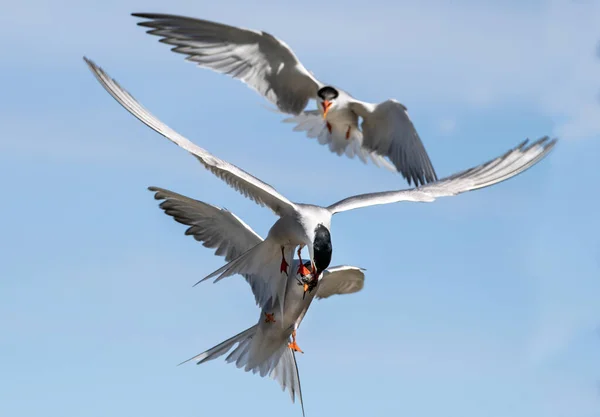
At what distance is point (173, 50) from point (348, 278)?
2.89 metres

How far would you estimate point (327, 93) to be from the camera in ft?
40.7

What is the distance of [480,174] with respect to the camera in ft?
34.7

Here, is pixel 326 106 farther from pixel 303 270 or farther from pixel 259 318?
pixel 303 270

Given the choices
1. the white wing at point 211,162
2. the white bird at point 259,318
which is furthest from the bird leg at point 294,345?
the white wing at point 211,162

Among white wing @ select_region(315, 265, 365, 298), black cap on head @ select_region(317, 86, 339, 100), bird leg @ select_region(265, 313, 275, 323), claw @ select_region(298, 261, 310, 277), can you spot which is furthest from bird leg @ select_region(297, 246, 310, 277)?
black cap on head @ select_region(317, 86, 339, 100)

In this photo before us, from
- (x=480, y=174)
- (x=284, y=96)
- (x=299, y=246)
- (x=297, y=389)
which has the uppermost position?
(x=284, y=96)

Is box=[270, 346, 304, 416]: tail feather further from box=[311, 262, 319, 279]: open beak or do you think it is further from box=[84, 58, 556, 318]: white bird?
box=[311, 262, 319, 279]: open beak

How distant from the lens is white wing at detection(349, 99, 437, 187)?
1270cm

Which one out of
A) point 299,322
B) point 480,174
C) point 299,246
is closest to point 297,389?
point 299,322

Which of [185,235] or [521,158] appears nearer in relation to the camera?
[185,235]

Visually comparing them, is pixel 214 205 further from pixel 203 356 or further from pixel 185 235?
pixel 203 356

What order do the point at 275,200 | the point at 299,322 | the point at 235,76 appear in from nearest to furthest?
the point at 275,200 < the point at 299,322 < the point at 235,76

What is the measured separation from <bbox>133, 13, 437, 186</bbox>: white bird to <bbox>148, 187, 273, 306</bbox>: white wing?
185cm

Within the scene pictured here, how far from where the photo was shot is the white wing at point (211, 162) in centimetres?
851
